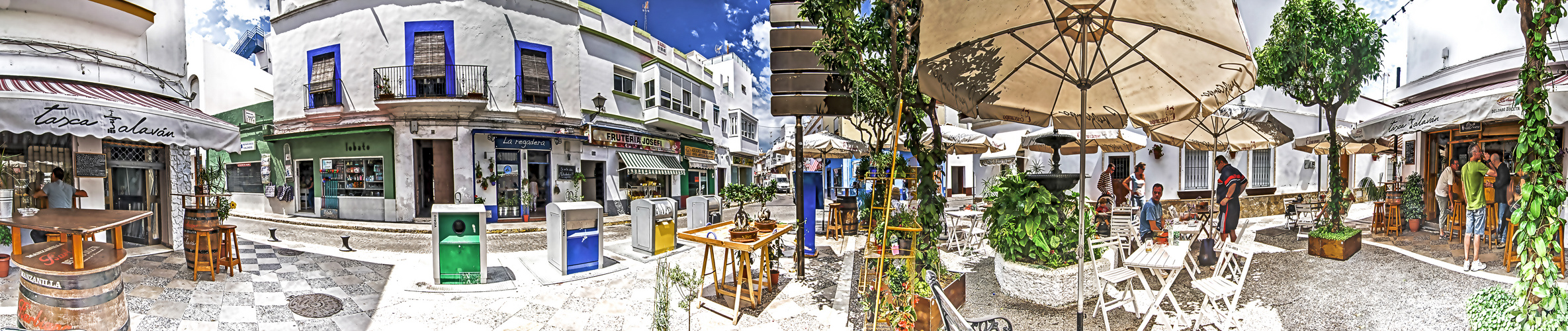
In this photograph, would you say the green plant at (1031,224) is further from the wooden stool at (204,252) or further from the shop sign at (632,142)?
the shop sign at (632,142)

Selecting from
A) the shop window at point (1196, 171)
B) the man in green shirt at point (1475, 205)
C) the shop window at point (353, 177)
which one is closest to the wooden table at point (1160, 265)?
the man in green shirt at point (1475, 205)

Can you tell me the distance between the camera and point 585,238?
5.69 m

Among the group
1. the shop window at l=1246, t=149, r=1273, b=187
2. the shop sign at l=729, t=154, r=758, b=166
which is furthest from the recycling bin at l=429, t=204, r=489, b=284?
the shop sign at l=729, t=154, r=758, b=166

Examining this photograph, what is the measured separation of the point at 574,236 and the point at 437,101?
721 cm

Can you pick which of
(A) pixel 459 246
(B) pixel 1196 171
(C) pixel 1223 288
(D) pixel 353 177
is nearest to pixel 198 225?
(A) pixel 459 246

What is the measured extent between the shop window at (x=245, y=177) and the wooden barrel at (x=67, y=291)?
12455 millimetres

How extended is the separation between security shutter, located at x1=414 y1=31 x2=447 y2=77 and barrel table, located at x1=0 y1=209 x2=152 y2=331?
8.12 m

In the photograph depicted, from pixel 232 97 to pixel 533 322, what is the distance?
11.1 metres

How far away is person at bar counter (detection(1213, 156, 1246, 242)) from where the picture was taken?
17.7ft

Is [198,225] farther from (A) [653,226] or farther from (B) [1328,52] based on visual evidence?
(B) [1328,52]

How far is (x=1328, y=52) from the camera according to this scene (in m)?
6.66

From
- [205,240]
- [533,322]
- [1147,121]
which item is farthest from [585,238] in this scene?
[1147,121]

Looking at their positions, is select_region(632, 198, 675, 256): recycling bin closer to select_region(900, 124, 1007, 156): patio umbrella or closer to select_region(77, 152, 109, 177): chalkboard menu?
select_region(900, 124, 1007, 156): patio umbrella

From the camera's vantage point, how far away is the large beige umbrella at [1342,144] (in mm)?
7785
